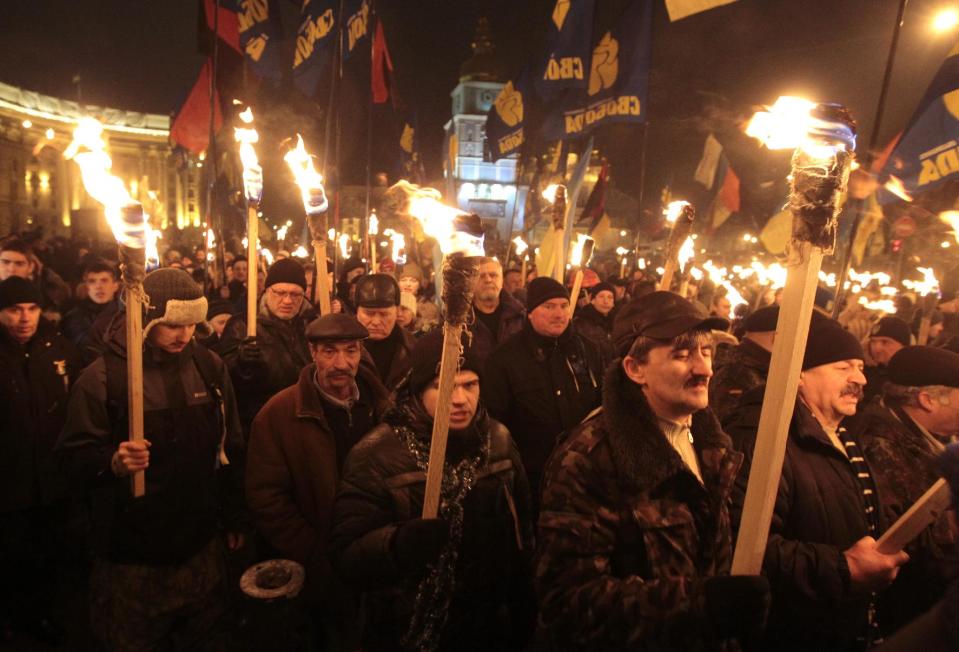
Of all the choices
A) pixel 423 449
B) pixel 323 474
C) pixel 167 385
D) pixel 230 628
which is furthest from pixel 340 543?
pixel 230 628

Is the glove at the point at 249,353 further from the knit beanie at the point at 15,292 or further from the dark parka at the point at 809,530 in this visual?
the dark parka at the point at 809,530

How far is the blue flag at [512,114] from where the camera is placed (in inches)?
520

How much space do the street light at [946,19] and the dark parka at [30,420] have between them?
339 inches

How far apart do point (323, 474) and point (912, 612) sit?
119 inches

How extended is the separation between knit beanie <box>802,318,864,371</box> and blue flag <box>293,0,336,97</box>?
8506mm

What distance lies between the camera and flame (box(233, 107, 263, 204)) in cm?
458

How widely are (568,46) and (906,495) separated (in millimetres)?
9162

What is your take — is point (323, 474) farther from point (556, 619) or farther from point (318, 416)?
point (556, 619)

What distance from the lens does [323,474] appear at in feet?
10.6

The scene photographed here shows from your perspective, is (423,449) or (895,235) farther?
(895,235)

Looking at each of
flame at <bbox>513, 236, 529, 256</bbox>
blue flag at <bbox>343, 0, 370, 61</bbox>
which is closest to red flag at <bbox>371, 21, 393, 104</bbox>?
blue flag at <bbox>343, 0, 370, 61</bbox>

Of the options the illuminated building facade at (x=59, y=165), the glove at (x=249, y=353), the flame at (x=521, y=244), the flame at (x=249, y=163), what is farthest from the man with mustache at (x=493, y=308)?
the illuminated building facade at (x=59, y=165)

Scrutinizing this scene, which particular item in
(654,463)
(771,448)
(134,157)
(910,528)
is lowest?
(910,528)

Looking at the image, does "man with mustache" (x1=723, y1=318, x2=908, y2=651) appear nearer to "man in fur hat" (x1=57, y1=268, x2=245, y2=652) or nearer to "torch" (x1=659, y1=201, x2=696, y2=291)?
"torch" (x1=659, y1=201, x2=696, y2=291)
